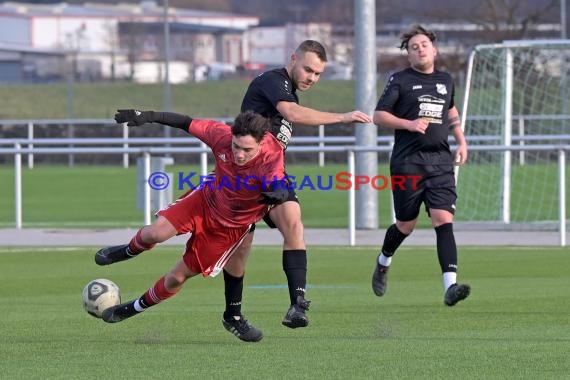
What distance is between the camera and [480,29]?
137ft

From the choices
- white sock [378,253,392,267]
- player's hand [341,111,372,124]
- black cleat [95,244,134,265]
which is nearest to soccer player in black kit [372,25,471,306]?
white sock [378,253,392,267]

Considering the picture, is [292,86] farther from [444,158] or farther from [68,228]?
[68,228]

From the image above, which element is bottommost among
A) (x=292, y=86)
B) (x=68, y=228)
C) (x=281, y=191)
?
(x=68, y=228)

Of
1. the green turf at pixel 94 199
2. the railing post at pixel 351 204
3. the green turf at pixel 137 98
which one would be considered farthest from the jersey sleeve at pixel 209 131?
the green turf at pixel 137 98

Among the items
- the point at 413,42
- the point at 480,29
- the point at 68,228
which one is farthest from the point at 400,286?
the point at 480,29

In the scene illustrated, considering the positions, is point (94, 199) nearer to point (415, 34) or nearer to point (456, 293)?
point (415, 34)

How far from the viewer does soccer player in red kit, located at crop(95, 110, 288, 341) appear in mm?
8906

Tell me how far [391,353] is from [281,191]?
1161 millimetres

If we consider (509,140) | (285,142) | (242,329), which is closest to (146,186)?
(509,140)

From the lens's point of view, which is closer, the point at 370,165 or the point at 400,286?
the point at 400,286

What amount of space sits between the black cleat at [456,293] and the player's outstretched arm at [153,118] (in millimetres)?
2210

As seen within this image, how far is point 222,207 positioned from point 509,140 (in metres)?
11.0

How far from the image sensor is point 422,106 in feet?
36.8

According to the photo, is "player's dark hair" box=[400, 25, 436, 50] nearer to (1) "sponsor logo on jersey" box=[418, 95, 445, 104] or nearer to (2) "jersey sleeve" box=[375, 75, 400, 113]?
(2) "jersey sleeve" box=[375, 75, 400, 113]
